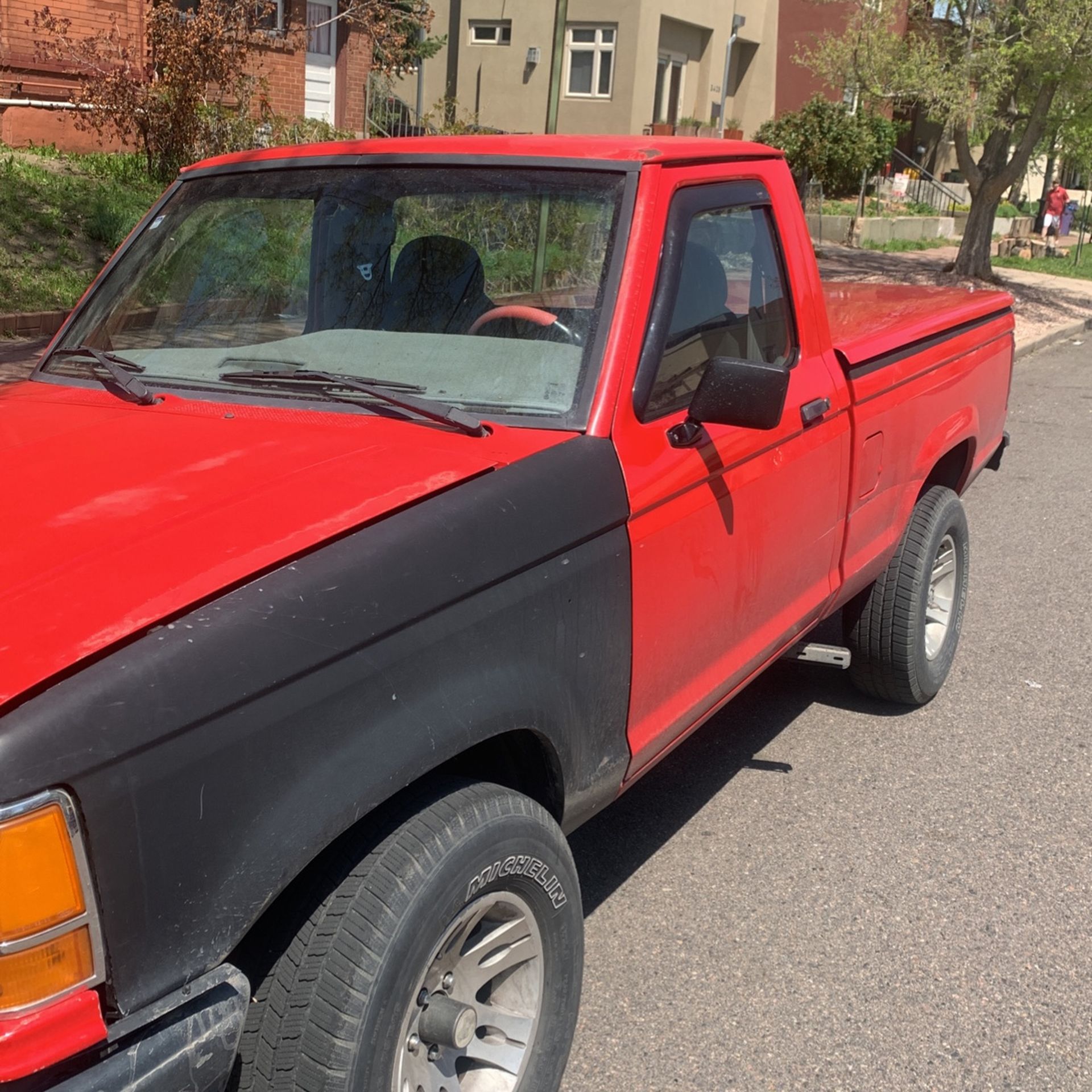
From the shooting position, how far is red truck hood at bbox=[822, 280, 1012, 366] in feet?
13.3

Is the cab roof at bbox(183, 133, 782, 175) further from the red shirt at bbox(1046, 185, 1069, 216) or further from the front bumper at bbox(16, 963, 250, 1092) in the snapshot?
the red shirt at bbox(1046, 185, 1069, 216)

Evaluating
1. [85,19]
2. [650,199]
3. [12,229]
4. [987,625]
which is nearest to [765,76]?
[85,19]

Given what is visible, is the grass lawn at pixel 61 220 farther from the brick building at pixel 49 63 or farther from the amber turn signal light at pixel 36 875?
the amber turn signal light at pixel 36 875

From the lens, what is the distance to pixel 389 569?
2.14 m

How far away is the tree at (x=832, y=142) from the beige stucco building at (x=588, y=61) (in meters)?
3.88

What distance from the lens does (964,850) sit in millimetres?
3912

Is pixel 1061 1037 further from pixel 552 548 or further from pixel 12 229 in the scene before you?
pixel 12 229

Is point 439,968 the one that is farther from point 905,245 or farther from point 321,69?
point 905,245

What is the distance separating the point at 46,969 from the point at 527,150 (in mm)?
2262

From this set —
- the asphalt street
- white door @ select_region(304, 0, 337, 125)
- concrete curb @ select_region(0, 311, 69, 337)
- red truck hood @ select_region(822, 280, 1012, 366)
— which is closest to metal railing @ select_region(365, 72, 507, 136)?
white door @ select_region(304, 0, 337, 125)

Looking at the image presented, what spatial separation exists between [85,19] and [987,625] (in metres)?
14.9

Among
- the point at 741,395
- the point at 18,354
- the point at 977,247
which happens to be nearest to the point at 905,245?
the point at 977,247

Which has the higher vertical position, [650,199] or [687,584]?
[650,199]

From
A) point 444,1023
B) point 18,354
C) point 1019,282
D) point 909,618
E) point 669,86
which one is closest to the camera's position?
point 444,1023
